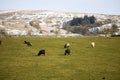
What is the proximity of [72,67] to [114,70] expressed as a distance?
234 inches

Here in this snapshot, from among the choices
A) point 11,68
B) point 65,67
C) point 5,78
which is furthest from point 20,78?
point 65,67

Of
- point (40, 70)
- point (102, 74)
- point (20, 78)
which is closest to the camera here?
point (20, 78)

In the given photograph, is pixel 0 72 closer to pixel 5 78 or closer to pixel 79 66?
pixel 5 78

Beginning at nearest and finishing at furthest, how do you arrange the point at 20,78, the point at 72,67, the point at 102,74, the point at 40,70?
the point at 20,78 < the point at 102,74 < the point at 40,70 < the point at 72,67

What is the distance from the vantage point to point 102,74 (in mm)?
27188

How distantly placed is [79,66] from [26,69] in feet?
25.7

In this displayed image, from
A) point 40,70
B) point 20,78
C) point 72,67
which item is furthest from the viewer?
point 72,67

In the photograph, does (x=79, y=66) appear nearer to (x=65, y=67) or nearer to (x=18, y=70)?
(x=65, y=67)

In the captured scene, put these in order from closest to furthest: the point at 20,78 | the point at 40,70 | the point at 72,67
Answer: the point at 20,78 → the point at 40,70 → the point at 72,67

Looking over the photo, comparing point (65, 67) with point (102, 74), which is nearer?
point (102, 74)

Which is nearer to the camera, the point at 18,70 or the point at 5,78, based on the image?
the point at 5,78

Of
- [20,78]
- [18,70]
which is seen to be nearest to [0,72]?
[18,70]

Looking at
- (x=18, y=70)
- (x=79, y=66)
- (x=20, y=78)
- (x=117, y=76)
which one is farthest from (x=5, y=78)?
(x=117, y=76)

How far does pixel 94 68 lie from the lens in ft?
100
